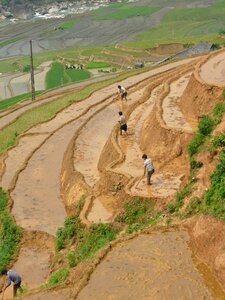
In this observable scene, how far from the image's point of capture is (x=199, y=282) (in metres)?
12.2

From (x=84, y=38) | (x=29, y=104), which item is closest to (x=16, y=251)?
(x=29, y=104)

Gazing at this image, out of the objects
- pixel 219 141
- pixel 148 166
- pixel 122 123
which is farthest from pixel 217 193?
pixel 122 123

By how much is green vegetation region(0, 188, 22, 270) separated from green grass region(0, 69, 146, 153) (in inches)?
390

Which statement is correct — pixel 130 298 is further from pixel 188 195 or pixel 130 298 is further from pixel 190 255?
pixel 188 195

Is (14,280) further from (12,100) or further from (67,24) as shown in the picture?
(67,24)

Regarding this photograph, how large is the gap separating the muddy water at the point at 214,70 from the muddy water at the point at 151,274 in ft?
35.8

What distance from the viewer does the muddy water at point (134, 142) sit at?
2103cm

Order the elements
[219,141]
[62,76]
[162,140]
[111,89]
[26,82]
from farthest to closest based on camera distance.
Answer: [26,82], [62,76], [111,89], [162,140], [219,141]

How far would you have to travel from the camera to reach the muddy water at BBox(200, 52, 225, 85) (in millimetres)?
24125

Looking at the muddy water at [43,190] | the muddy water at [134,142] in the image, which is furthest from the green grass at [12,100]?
the muddy water at [134,142]

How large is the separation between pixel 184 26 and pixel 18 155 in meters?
55.9

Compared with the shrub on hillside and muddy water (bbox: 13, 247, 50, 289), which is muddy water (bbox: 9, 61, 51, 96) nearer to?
muddy water (bbox: 13, 247, 50, 289)

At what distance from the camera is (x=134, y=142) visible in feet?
78.8

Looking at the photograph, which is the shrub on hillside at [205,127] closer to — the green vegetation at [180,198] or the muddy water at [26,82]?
the green vegetation at [180,198]
